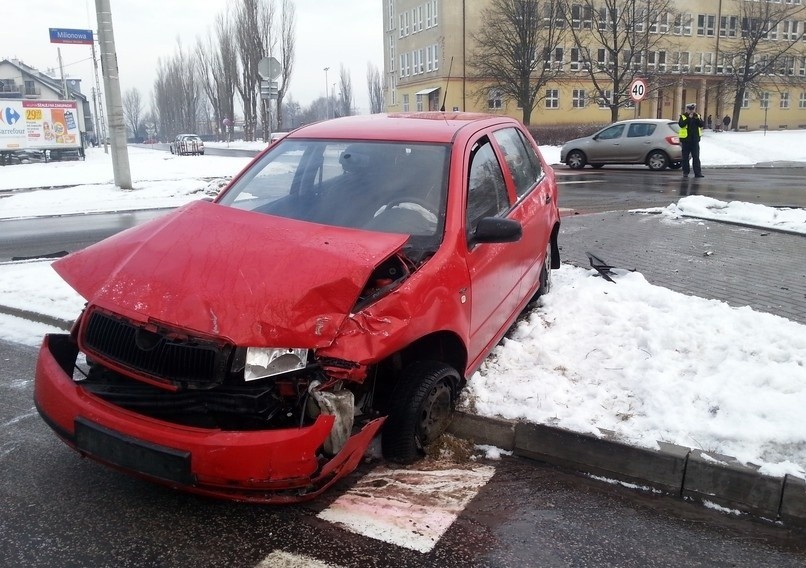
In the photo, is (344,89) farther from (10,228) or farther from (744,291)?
(744,291)

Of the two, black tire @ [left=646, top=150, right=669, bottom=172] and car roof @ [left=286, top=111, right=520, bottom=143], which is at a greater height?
car roof @ [left=286, top=111, right=520, bottom=143]

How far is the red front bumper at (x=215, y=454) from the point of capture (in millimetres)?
2727

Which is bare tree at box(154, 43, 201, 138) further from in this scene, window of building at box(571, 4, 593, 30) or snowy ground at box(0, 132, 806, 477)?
snowy ground at box(0, 132, 806, 477)

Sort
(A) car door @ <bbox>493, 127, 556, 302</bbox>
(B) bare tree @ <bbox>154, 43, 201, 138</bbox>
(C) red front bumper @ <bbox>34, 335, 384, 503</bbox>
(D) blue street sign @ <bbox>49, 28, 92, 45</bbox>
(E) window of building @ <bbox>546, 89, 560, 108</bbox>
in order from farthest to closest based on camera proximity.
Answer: (B) bare tree @ <bbox>154, 43, 201, 138</bbox>
(E) window of building @ <bbox>546, 89, 560, 108</bbox>
(D) blue street sign @ <bbox>49, 28, 92, 45</bbox>
(A) car door @ <bbox>493, 127, 556, 302</bbox>
(C) red front bumper @ <bbox>34, 335, 384, 503</bbox>

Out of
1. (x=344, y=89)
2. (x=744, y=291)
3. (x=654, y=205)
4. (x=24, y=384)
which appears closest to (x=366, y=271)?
(x=24, y=384)

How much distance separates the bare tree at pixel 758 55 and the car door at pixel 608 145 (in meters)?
31.3

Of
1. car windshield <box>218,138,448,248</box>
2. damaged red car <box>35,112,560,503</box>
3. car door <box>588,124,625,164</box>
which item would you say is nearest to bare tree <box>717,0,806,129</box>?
car door <box>588,124,625,164</box>

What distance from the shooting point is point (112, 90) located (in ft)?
58.7

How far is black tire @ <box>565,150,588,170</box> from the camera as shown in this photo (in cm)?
2384

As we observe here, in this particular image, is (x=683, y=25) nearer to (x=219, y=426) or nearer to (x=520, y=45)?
(x=520, y=45)

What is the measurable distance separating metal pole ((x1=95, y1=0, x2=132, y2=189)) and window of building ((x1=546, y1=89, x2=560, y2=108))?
46512 mm

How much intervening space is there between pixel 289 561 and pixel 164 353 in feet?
3.39

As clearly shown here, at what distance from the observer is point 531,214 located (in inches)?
203

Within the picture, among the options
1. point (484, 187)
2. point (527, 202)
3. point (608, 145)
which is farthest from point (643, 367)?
point (608, 145)
